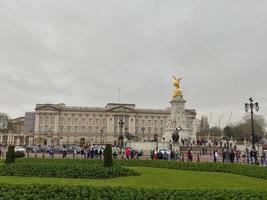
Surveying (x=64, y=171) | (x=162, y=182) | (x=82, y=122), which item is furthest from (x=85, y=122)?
(x=162, y=182)

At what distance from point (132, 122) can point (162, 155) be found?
113 meters

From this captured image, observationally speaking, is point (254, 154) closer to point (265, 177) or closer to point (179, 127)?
point (265, 177)

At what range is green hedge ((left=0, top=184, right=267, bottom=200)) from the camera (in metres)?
12.7

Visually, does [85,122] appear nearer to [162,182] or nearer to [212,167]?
[212,167]

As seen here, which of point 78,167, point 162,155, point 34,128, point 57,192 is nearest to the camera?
point 57,192

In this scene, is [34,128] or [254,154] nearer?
[254,154]

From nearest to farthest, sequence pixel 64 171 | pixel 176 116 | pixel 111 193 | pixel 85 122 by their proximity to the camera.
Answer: pixel 111 193, pixel 64 171, pixel 176 116, pixel 85 122

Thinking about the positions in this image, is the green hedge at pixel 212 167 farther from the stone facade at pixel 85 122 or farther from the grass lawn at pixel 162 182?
the stone facade at pixel 85 122

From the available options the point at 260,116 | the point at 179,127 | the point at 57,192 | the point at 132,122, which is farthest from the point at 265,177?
the point at 260,116

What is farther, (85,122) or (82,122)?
(82,122)

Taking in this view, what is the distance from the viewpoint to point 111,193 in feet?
43.3

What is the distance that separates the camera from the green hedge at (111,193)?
12.7 meters

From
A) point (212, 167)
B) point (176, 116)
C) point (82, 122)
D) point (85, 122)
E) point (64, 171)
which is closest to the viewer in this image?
point (64, 171)

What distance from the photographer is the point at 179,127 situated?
Result: 7806 centimetres
